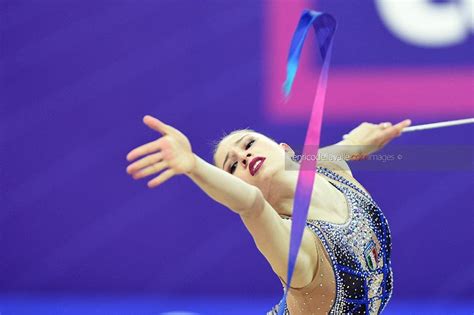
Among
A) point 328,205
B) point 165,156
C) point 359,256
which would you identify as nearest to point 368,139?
point 328,205

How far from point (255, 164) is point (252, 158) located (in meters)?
0.02

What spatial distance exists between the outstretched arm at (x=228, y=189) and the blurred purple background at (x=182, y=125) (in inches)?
62.2

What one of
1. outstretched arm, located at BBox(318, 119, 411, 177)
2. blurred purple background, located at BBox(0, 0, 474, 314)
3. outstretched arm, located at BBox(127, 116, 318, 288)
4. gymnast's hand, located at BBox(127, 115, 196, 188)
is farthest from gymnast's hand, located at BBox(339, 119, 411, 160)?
blurred purple background, located at BBox(0, 0, 474, 314)

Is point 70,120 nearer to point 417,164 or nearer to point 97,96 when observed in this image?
point 97,96

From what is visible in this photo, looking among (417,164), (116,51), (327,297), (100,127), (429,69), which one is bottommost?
(327,297)

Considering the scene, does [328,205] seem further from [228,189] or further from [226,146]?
[228,189]

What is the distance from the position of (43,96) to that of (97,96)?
0.75ft

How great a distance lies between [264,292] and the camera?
3.30m

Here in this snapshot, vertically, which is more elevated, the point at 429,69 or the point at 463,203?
the point at 429,69

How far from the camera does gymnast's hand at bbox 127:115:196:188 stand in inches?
51.5

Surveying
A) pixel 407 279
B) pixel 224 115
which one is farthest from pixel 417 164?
pixel 224 115

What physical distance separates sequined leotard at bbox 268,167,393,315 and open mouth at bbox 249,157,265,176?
0.61 feet

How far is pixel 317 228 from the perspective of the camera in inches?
68.4

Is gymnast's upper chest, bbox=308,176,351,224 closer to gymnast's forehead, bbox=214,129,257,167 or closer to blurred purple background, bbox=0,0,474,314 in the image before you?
gymnast's forehead, bbox=214,129,257,167
